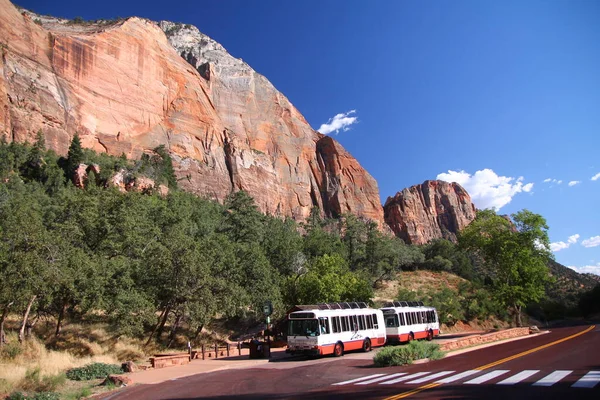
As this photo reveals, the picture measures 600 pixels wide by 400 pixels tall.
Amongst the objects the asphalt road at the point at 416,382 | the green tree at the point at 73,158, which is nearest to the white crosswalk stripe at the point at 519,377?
the asphalt road at the point at 416,382

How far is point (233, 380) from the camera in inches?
574

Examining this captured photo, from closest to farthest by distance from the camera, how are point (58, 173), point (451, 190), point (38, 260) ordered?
point (38, 260) < point (58, 173) < point (451, 190)

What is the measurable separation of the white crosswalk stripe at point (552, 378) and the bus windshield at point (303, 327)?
11505 mm

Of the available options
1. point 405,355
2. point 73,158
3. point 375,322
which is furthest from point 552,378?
point 73,158

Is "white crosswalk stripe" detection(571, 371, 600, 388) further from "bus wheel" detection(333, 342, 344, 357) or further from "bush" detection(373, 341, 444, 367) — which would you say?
"bus wheel" detection(333, 342, 344, 357)

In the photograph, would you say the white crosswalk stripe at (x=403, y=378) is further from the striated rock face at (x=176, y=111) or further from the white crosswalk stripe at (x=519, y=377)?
the striated rock face at (x=176, y=111)

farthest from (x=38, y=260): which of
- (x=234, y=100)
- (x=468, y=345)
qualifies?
(x=234, y=100)

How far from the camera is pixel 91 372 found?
16.5m

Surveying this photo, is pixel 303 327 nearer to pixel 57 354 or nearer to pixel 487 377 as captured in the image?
pixel 487 377

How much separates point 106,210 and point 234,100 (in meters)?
96.3

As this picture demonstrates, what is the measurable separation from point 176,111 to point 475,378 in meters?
103

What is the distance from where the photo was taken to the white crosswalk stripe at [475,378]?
10.1 meters

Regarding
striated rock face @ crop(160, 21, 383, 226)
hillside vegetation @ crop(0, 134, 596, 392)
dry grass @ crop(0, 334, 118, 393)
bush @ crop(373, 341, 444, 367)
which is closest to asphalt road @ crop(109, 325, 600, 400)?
bush @ crop(373, 341, 444, 367)

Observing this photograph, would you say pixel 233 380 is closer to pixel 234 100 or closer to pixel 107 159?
pixel 107 159
